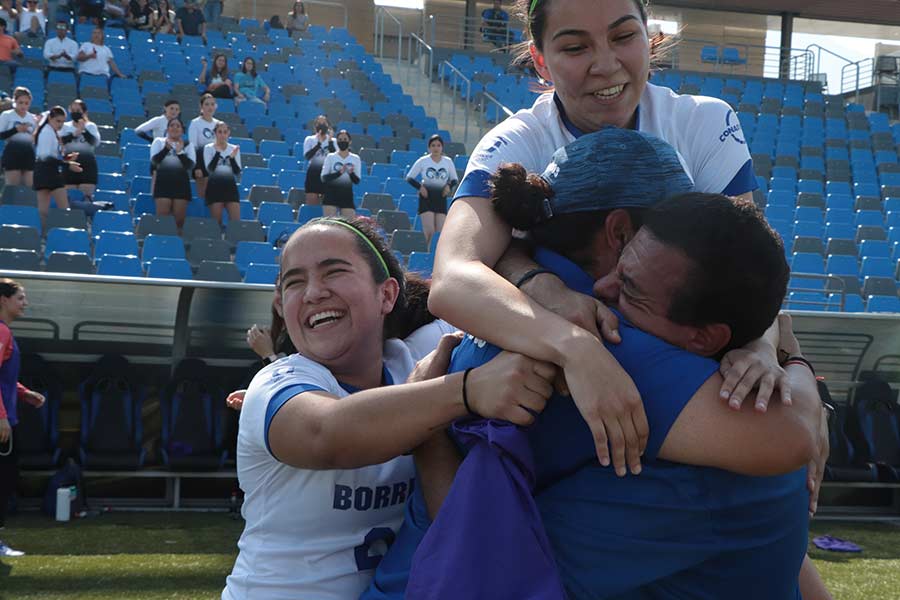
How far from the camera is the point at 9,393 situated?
237 inches

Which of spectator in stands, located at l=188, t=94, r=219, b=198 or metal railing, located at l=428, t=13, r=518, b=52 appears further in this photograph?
metal railing, located at l=428, t=13, r=518, b=52

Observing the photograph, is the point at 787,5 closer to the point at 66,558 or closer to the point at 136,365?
the point at 136,365

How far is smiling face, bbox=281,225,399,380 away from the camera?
6.38 ft

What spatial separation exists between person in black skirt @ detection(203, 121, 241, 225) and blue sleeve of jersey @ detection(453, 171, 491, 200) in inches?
359

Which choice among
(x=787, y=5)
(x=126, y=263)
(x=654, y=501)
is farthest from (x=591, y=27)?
(x=787, y=5)

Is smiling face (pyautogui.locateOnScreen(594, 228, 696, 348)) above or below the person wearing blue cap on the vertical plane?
above

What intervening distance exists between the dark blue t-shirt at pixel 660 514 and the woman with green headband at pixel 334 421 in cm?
18

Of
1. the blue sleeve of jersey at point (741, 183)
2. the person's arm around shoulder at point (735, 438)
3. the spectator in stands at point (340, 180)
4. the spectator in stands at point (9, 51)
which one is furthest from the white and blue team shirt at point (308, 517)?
the spectator in stands at point (9, 51)

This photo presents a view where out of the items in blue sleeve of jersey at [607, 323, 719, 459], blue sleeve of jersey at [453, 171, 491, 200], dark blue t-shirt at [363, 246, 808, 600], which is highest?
blue sleeve of jersey at [453, 171, 491, 200]

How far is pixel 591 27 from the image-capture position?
2027 millimetres

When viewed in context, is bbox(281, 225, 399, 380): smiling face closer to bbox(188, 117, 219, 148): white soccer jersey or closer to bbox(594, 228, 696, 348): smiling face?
bbox(594, 228, 696, 348): smiling face

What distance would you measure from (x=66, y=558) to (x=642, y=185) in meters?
5.01

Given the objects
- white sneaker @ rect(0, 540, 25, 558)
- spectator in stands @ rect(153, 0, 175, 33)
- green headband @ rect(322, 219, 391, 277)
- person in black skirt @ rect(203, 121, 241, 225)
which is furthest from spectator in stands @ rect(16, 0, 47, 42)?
green headband @ rect(322, 219, 391, 277)

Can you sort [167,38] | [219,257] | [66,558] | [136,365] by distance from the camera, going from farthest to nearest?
[167,38] → [219,257] → [136,365] → [66,558]
